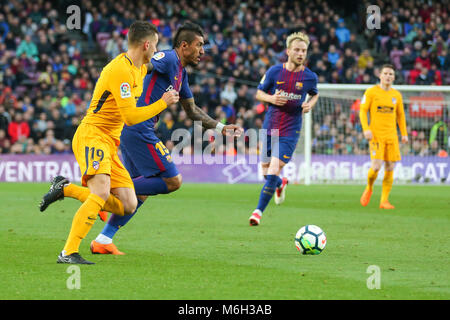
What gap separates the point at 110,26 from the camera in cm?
2602

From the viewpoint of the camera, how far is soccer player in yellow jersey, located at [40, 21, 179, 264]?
6340 millimetres

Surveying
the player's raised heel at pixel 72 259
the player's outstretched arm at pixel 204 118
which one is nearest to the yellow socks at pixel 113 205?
the player's raised heel at pixel 72 259

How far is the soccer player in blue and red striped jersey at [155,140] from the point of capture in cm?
737

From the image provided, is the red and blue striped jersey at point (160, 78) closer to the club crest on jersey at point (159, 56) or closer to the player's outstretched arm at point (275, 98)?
the club crest on jersey at point (159, 56)

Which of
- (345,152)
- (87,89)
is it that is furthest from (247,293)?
(87,89)

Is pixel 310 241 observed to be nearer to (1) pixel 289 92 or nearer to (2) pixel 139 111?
(2) pixel 139 111

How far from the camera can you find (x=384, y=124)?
13570 mm

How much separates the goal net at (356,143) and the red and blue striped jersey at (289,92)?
965 cm

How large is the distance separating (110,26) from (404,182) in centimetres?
1094

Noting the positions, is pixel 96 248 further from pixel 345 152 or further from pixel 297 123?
pixel 345 152

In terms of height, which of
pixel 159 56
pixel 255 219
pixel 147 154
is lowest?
pixel 255 219

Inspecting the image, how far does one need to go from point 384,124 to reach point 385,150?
1.47 ft

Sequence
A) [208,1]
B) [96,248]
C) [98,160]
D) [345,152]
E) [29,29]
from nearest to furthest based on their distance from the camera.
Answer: [98,160]
[96,248]
[345,152]
[29,29]
[208,1]

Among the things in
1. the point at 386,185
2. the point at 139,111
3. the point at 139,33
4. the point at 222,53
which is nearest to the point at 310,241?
the point at 139,111
